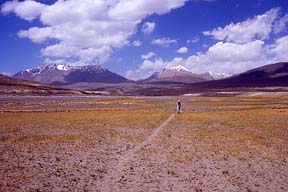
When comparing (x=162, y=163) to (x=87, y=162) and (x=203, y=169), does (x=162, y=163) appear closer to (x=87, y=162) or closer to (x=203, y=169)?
(x=203, y=169)

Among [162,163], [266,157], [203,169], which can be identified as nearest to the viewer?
[203,169]

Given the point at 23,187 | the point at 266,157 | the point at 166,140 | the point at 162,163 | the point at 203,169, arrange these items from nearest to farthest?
the point at 23,187 < the point at 203,169 < the point at 162,163 < the point at 266,157 < the point at 166,140

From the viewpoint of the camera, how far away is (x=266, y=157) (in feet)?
65.9

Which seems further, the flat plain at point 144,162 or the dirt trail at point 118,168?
the flat plain at point 144,162

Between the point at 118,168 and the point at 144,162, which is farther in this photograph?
the point at 144,162

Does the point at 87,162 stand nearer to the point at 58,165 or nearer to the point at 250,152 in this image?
the point at 58,165

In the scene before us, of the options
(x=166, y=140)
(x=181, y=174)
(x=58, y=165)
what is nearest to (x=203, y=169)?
(x=181, y=174)

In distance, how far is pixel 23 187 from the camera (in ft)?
45.1

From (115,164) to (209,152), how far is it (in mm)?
6080

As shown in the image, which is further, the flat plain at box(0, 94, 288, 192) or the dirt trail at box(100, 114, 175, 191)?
the flat plain at box(0, 94, 288, 192)

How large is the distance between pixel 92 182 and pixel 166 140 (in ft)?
42.2

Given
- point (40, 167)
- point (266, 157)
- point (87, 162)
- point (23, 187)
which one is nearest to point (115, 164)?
point (87, 162)

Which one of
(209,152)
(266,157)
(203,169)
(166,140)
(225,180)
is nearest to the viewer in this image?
(225,180)

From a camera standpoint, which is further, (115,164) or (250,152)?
(250,152)
